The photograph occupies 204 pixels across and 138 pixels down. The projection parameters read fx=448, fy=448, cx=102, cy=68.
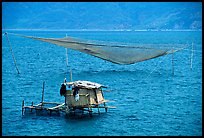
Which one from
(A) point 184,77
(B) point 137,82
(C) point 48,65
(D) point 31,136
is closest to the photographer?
(D) point 31,136

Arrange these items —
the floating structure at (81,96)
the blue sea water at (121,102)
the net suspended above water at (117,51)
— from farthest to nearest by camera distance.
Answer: the net suspended above water at (117,51) < the floating structure at (81,96) < the blue sea water at (121,102)

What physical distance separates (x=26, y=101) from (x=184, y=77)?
89.4ft

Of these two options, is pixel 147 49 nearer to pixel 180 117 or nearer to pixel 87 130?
→ pixel 180 117

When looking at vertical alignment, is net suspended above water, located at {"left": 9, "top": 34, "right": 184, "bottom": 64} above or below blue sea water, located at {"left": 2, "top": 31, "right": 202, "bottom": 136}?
above

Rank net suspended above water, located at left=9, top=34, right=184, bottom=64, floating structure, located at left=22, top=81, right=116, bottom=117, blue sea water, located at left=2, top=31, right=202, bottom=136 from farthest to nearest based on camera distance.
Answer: net suspended above water, located at left=9, top=34, right=184, bottom=64, floating structure, located at left=22, top=81, right=116, bottom=117, blue sea water, located at left=2, top=31, right=202, bottom=136

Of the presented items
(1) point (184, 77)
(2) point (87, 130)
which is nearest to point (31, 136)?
(2) point (87, 130)

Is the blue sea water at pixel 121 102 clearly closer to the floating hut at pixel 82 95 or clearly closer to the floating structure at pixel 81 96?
the floating structure at pixel 81 96

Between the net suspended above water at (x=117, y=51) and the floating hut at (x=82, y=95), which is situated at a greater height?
the net suspended above water at (x=117, y=51)

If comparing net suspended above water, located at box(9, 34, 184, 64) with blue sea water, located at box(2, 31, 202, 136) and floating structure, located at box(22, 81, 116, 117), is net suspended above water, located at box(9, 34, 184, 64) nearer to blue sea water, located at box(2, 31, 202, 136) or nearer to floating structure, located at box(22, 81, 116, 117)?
blue sea water, located at box(2, 31, 202, 136)

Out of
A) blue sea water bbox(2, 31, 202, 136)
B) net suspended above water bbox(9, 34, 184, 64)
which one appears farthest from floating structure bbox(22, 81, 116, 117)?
net suspended above water bbox(9, 34, 184, 64)

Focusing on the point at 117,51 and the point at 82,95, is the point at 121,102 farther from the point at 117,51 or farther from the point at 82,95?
the point at 82,95

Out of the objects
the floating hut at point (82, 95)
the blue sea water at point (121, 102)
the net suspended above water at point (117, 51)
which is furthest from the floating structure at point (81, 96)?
the net suspended above water at point (117, 51)

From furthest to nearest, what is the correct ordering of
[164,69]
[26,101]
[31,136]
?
[164,69]
[26,101]
[31,136]

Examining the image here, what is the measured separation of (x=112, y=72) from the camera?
6725 cm
